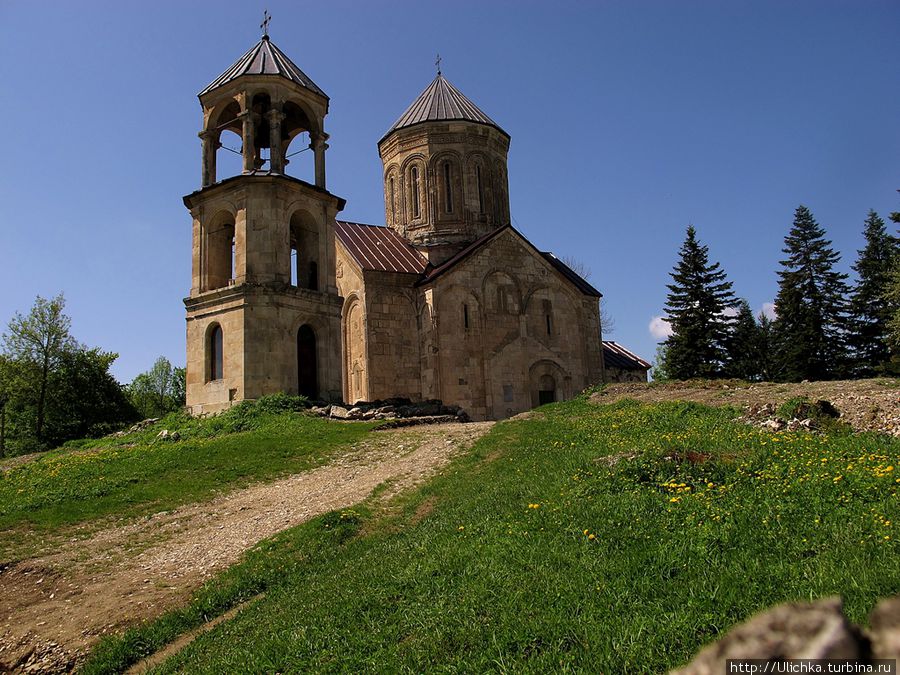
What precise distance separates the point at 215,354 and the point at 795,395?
15591mm

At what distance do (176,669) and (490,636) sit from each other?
2.80m

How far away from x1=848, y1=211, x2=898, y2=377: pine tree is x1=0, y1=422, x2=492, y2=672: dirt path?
26895 mm

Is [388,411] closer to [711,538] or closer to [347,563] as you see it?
[347,563]

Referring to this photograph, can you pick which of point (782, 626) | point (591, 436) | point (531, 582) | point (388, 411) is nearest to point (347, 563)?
point (531, 582)

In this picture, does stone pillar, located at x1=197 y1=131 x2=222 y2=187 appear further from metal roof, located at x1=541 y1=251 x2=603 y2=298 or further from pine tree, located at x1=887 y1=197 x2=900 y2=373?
pine tree, located at x1=887 y1=197 x2=900 y2=373

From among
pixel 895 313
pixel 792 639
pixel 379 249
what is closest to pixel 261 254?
pixel 379 249

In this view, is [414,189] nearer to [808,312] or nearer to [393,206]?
[393,206]

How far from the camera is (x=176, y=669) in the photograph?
5.28m

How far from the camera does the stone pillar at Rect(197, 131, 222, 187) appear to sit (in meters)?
21.0

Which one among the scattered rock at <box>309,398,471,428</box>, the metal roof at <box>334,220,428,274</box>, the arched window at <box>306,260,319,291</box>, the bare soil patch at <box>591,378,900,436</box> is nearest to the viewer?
the bare soil patch at <box>591,378,900,436</box>

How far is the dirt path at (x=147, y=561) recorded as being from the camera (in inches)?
261

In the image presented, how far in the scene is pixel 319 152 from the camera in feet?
71.3

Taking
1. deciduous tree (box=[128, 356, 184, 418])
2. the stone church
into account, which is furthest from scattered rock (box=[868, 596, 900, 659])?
deciduous tree (box=[128, 356, 184, 418])

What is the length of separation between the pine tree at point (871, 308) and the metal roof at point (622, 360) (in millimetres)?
10053
